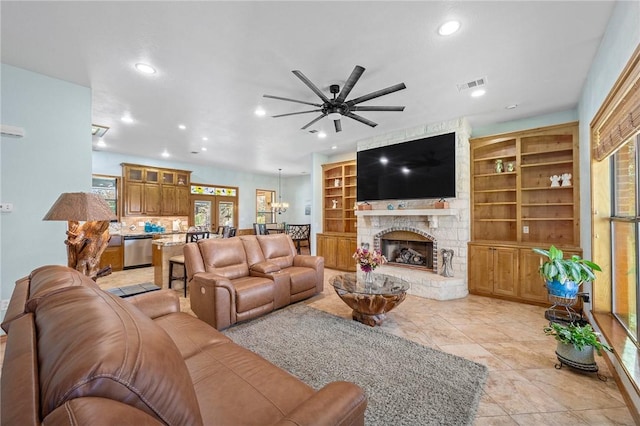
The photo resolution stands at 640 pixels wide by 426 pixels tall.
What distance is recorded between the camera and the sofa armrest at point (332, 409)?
A: 3.02 ft

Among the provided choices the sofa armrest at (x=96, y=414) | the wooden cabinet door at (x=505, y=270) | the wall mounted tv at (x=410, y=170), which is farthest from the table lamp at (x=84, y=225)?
the wooden cabinet door at (x=505, y=270)

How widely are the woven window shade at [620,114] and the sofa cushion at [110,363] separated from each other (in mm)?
2825

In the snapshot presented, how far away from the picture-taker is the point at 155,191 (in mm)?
7168

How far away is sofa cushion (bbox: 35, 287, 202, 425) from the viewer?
1.96ft

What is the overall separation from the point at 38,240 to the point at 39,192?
0.54 m

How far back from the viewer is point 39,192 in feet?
9.72

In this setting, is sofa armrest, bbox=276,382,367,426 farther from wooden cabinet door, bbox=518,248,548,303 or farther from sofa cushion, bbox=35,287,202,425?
wooden cabinet door, bbox=518,248,548,303

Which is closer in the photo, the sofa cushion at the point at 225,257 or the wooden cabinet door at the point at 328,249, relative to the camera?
the sofa cushion at the point at 225,257

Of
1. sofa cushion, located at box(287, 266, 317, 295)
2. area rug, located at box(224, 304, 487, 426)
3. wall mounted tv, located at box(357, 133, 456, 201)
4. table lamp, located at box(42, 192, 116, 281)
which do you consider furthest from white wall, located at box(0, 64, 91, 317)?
wall mounted tv, located at box(357, 133, 456, 201)

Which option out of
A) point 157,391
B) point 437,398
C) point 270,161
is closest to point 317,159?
point 270,161

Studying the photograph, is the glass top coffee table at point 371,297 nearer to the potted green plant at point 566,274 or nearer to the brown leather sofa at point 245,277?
the brown leather sofa at point 245,277

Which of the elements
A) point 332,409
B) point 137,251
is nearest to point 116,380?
point 332,409

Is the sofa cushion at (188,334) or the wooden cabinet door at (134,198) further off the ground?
the wooden cabinet door at (134,198)

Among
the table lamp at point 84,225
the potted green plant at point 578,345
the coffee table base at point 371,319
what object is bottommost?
the coffee table base at point 371,319
